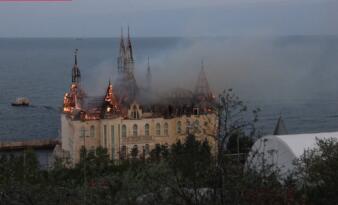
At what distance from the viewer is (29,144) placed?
1719 cm

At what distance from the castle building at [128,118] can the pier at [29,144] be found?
3505 mm

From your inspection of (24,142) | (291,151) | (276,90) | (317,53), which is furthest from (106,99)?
(317,53)

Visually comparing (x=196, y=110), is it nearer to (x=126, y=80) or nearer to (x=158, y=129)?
(x=158, y=129)

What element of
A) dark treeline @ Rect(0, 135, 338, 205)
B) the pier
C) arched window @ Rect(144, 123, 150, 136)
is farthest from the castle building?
dark treeline @ Rect(0, 135, 338, 205)

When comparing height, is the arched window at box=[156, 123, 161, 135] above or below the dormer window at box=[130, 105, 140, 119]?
below

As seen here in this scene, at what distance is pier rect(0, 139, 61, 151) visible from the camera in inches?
667

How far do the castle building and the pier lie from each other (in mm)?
3505

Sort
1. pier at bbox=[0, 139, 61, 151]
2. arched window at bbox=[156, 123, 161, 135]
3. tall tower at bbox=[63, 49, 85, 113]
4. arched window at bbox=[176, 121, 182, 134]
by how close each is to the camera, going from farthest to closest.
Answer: pier at bbox=[0, 139, 61, 151] → tall tower at bbox=[63, 49, 85, 113] → arched window at bbox=[176, 121, 182, 134] → arched window at bbox=[156, 123, 161, 135]

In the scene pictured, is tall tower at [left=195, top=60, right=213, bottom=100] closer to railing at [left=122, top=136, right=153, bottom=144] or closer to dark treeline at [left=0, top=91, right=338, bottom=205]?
railing at [left=122, top=136, right=153, bottom=144]

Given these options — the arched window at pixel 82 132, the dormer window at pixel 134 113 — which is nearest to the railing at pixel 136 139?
the dormer window at pixel 134 113

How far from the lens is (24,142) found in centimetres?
1736

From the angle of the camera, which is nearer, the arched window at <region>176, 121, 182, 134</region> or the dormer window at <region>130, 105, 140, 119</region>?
the dormer window at <region>130, 105, 140, 119</region>

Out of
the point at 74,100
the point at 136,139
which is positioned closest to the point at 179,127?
the point at 136,139

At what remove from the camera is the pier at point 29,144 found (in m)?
17.0
